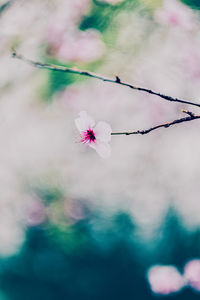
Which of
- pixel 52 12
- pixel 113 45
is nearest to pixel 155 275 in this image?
pixel 113 45

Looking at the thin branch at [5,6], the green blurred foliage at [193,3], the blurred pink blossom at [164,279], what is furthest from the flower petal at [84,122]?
the blurred pink blossom at [164,279]

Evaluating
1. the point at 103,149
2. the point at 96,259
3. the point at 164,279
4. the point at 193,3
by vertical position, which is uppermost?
the point at 193,3

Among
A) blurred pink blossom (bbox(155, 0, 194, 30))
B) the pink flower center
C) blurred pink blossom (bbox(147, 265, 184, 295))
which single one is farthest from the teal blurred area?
the pink flower center

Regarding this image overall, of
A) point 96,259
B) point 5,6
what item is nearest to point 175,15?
point 5,6

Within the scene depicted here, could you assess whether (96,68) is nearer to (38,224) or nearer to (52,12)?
(52,12)

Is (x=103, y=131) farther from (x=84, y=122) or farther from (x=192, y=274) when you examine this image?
(x=192, y=274)
